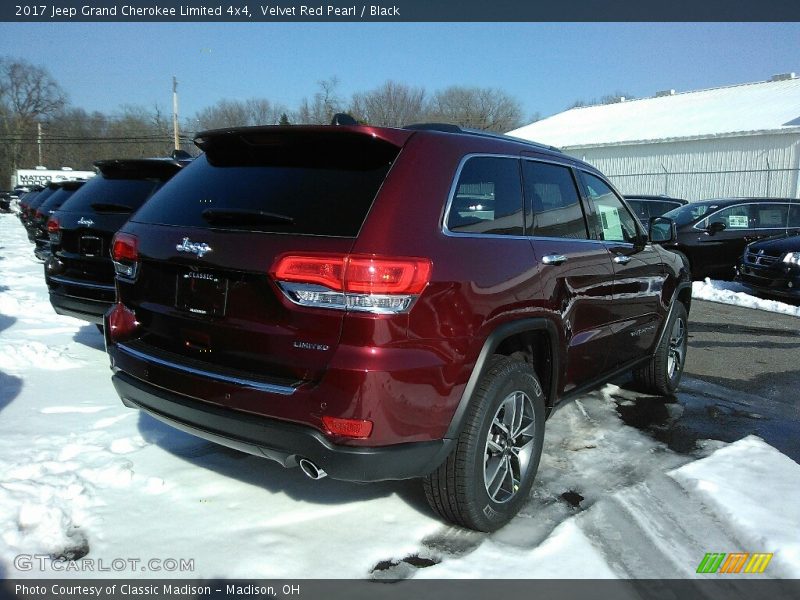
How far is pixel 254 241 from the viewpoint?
8.74ft

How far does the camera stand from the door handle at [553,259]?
3.33 metres

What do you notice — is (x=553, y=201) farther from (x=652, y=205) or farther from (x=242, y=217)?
(x=652, y=205)

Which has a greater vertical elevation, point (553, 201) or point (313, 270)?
point (553, 201)

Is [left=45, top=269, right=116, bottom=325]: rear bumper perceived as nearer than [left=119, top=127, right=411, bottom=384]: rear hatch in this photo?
No

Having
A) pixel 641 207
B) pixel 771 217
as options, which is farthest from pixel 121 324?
pixel 641 207

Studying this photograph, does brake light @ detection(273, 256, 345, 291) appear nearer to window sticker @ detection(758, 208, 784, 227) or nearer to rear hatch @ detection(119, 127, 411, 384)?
rear hatch @ detection(119, 127, 411, 384)

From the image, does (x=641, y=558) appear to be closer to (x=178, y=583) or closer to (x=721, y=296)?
(x=178, y=583)

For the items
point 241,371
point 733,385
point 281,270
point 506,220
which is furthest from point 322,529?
point 733,385

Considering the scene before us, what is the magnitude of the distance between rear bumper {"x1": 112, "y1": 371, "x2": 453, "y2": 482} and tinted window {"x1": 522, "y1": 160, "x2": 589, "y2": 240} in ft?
4.71

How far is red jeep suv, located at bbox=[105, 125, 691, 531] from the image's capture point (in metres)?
2.49

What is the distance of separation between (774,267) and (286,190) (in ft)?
33.0

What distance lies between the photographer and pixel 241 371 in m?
2.72

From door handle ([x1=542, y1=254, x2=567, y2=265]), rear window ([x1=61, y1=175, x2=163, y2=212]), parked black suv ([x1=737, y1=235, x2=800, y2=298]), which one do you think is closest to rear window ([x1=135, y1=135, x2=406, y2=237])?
door handle ([x1=542, y1=254, x2=567, y2=265])

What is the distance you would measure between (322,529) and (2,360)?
157 inches
